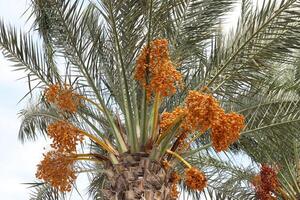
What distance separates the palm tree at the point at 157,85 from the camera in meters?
7.08

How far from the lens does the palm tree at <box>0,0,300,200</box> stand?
7.08 meters

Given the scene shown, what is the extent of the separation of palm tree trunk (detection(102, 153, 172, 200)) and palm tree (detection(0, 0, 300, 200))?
13 mm

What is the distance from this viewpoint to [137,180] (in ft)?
23.6

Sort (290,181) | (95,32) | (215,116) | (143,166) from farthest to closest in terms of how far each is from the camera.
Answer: (290,181) → (95,32) → (143,166) → (215,116)

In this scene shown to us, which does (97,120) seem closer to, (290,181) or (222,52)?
(222,52)

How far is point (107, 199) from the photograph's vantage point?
7355mm

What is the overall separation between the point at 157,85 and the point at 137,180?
130 centimetres

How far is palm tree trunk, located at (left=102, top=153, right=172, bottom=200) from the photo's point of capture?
7.10m

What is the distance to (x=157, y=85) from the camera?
687 cm

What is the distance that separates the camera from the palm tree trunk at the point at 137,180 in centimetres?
710

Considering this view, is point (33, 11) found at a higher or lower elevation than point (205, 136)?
higher

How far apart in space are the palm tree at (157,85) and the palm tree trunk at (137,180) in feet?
0.04

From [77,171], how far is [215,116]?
220 centimetres

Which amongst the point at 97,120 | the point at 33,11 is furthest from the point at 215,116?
the point at 33,11
